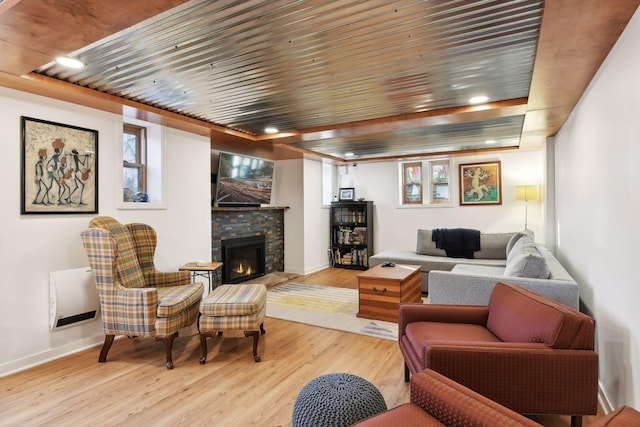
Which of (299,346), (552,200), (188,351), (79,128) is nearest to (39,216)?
(79,128)

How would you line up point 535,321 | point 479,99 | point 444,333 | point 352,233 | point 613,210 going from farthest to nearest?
point 352,233, point 479,99, point 444,333, point 613,210, point 535,321

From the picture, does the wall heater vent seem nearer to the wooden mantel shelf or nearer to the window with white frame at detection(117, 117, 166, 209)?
the window with white frame at detection(117, 117, 166, 209)

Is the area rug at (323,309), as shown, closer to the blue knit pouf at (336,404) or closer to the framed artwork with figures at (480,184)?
the blue knit pouf at (336,404)

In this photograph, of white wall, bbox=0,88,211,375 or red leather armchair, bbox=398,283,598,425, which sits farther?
white wall, bbox=0,88,211,375

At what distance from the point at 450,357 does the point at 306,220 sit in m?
4.83

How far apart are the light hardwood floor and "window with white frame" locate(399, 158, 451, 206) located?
413 cm

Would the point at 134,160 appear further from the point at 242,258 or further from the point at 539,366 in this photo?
the point at 539,366

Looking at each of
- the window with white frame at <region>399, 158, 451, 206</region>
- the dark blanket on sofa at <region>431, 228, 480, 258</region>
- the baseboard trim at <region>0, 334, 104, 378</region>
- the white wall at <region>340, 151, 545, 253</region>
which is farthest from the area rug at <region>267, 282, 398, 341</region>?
the window with white frame at <region>399, 158, 451, 206</region>

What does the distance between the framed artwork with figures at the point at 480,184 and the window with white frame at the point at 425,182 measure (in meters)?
0.28

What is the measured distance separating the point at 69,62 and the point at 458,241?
5171 millimetres

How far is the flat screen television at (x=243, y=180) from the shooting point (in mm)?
5066

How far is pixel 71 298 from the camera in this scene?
2.89 metres

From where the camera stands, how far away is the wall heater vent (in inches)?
111

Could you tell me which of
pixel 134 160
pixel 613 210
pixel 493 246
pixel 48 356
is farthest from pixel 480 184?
pixel 48 356
